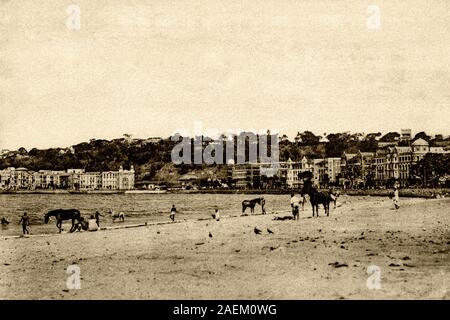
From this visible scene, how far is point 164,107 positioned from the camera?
43.9 feet

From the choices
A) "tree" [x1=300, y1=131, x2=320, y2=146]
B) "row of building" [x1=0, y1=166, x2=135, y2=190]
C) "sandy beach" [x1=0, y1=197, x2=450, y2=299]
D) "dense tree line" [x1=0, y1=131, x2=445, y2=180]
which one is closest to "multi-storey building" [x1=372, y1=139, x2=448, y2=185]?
"dense tree line" [x1=0, y1=131, x2=445, y2=180]

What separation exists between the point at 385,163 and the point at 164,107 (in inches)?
554

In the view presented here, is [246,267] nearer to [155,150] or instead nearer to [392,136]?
[392,136]

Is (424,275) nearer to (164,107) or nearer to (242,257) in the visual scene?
(242,257)

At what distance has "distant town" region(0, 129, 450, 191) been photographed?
54.2 ft

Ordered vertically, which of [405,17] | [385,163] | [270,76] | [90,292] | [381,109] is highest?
[405,17]

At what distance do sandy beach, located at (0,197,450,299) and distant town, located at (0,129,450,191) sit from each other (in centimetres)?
363

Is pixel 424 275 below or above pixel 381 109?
below

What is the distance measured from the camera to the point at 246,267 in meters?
9.56

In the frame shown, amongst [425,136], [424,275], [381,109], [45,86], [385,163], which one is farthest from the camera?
[385,163]

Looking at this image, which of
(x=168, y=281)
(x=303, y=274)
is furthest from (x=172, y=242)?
(x=303, y=274)

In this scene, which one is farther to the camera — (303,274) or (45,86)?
(45,86)

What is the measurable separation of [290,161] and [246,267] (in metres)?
13.9

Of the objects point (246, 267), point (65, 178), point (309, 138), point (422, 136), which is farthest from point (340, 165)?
point (65, 178)
